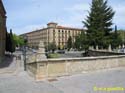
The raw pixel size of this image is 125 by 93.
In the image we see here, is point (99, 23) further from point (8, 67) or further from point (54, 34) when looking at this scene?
point (54, 34)

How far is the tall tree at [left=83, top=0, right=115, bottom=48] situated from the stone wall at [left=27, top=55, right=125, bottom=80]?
3057 centimetres

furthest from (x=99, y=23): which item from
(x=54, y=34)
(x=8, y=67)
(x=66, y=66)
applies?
(x=54, y=34)

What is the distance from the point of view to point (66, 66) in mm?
15711

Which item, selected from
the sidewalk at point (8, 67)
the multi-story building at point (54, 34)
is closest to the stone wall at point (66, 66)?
the sidewalk at point (8, 67)

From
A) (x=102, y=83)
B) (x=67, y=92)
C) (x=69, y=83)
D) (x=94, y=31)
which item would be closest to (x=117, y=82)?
(x=102, y=83)

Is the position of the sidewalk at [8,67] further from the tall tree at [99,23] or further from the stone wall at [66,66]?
the tall tree at [99,23]

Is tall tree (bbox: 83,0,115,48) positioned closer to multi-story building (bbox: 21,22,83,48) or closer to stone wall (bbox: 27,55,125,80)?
stone wall (bbox: 27,55,125,80)

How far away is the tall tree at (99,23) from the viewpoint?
49188mm

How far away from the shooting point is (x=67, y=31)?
449 feet

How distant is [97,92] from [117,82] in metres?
2.98

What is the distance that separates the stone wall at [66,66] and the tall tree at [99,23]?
30.6m

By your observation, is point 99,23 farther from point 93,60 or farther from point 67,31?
point 67,31

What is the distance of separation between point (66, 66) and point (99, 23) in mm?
34663

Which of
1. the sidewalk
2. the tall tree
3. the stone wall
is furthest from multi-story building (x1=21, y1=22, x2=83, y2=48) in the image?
the stone wall
